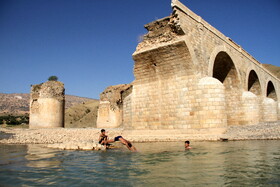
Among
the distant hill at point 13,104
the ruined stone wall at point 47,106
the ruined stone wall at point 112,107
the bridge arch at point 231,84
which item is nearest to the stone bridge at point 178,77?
the bridge arch at point 231,84

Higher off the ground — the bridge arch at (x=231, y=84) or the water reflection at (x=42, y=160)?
the bridge arch at (x=231, y=84)

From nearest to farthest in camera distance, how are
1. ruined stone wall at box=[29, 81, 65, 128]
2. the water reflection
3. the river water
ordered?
1. the river water
2. the water reflection
3. ruined stone wall at box=[29, 81, 65, 128]

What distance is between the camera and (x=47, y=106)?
58.3 ft

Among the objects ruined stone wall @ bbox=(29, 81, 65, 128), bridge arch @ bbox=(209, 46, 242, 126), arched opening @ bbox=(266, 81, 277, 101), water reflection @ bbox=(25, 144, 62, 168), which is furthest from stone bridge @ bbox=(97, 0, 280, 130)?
arched opening @ bbox=(266, 81, 277, 101)

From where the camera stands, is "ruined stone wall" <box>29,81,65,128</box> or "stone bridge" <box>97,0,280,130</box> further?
"ruined stone wall" <box>29,81,65,128</box>

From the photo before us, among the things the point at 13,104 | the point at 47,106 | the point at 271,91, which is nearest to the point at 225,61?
the point at 47,106

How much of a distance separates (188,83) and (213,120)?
1905mm

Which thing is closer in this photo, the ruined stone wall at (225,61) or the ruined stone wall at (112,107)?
the ruined stone wall at (225,61)

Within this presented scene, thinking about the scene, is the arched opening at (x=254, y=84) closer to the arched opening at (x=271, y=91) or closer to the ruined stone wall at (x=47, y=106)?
the arched opening at (x=271, y=91)

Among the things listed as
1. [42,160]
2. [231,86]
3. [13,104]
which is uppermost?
[13,104]

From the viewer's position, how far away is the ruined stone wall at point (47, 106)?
1733 cm

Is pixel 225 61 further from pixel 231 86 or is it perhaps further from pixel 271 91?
pixel 271 91

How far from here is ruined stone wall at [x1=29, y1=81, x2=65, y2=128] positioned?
17.3 meters

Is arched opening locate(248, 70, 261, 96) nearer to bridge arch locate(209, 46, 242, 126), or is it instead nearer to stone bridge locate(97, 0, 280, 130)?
bridge arch locate(209, 46, 242, 126)
